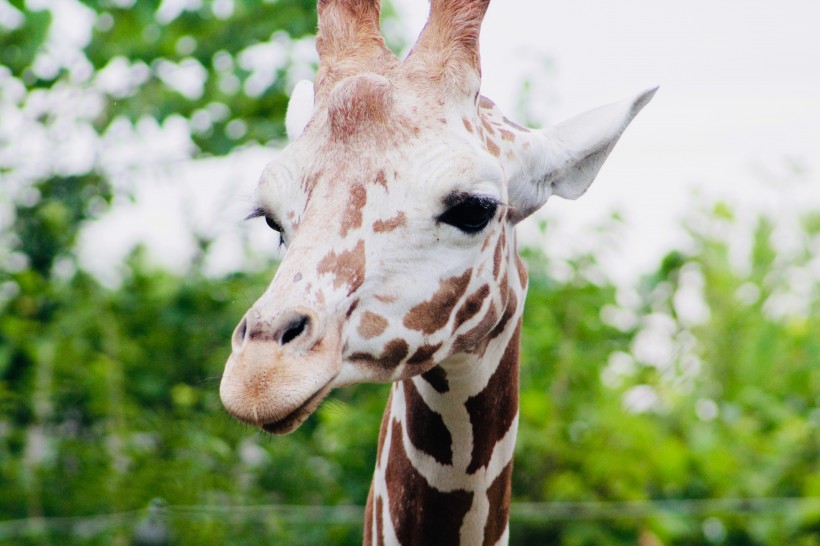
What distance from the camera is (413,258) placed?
6.92 ft

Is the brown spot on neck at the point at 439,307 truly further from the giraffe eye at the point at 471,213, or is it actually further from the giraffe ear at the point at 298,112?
the giraffe ear at the point at 298,112

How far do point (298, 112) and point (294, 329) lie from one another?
111cm

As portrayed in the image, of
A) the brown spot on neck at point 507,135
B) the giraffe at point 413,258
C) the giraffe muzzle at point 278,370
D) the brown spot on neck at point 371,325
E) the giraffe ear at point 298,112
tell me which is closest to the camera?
the giraffe muzzle at point 278,370

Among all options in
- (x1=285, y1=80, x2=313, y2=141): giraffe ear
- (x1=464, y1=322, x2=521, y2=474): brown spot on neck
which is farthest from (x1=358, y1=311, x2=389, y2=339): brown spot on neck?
(x1=285, y1=80, x2=313, y2=141): giraffe ear

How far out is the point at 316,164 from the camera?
2.15 m

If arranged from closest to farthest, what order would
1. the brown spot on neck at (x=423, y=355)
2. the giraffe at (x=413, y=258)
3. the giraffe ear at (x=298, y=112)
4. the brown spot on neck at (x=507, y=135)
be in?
the giraffe at (x=413, y=258)
the brown spot on neck at (x=423, y=355)
the brown spot on neck at (x=507, y=135)
the giraffe ear at (x=298, y=112)

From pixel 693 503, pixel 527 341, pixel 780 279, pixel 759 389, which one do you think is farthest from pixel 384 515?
pixel 780 279

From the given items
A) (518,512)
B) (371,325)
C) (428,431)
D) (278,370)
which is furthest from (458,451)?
(518,512)

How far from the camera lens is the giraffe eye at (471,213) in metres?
2.14

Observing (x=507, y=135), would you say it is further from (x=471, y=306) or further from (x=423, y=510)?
(x=423, y=510)

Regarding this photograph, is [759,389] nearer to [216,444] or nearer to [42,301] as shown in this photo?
[216,444]

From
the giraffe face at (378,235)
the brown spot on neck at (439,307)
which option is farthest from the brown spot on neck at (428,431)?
the brown spot on neck at (439,307)

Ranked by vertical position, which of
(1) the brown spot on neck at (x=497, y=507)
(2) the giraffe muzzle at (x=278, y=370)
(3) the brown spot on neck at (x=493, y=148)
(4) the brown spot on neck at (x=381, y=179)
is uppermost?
(3) the brown spot on neck at (x=493, y=148)

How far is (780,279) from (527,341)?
13.4 feet
